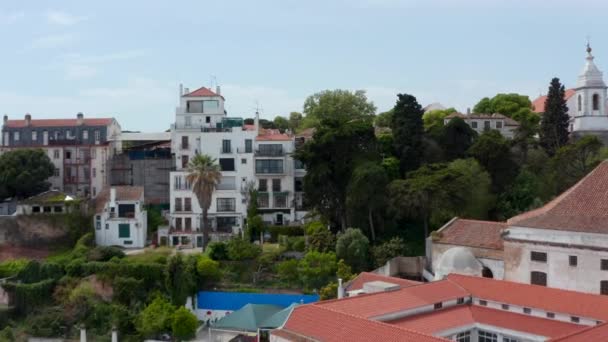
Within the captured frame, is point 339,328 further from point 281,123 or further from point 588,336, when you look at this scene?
point 281,123

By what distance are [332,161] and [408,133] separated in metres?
7.58

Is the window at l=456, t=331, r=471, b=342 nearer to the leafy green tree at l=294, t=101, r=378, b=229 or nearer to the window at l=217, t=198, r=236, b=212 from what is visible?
the leafy green tree at l=294, t=101, r=378, b=229

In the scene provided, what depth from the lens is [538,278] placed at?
36.2 m

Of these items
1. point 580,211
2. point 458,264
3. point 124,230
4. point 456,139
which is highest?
point 456,139

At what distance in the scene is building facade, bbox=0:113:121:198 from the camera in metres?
61.2

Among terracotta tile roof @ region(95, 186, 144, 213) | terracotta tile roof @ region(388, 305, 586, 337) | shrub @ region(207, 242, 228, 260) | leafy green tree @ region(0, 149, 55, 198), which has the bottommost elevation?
terracotta tile roof @ region(388, 305, 586, 337)

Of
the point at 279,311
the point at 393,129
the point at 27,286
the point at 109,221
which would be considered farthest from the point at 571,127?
the point at 27,286

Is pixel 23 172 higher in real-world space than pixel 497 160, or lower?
lower

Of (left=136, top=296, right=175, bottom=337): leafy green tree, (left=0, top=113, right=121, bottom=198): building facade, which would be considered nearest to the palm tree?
(left=136, top=296, right=175, bottom=337): leafy green tree

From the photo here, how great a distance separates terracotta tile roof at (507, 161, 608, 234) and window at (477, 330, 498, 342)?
868 centimetres

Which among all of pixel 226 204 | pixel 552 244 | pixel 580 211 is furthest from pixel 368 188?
pixel 580 211

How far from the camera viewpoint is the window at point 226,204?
52.6m

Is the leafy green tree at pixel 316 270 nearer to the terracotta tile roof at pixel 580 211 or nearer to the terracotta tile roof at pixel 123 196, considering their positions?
the terracotta tile roof at pixel 580 211

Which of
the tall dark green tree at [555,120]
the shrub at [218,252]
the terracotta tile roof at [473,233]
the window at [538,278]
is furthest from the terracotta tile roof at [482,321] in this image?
the tall dark green tree at [555,120]
